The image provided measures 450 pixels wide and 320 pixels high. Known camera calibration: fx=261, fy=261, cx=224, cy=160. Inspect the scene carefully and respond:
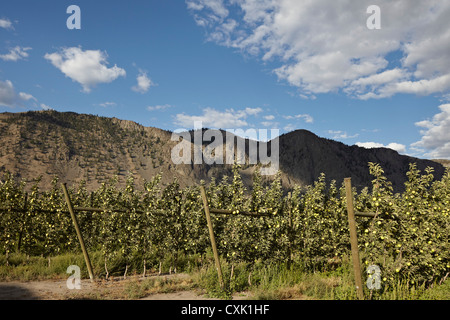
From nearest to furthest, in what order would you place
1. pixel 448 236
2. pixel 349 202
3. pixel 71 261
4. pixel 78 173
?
1. pixel 349 202
2. pixel 448 236
3. pixel 71 261
4. pixel 78 173

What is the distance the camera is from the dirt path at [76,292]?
7395mm

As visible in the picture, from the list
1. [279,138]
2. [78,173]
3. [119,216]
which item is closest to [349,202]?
[119,216]

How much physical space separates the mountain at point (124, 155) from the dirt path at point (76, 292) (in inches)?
2925

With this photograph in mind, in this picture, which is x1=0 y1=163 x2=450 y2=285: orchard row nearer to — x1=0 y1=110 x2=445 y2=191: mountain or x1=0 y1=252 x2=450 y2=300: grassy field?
x1=0 y1=252 x2=450 y2=300: grassy field

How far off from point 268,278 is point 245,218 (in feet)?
6.99

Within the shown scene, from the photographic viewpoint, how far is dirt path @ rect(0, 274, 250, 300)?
7.39 meters

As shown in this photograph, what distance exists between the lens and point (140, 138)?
11869 centimetres

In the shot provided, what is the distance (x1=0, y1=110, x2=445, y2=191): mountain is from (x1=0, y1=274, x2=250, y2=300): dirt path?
2925 inches

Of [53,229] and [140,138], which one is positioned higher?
[140,138]

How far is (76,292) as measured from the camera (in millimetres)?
7855

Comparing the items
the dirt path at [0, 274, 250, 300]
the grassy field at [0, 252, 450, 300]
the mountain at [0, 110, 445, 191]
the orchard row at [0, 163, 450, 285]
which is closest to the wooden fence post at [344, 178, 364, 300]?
the grassy field at [0, 252, 450, 300]

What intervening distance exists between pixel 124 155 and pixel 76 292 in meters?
100

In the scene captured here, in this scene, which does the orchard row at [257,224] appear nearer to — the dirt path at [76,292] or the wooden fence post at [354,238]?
the wooden fence post at [354,238]
